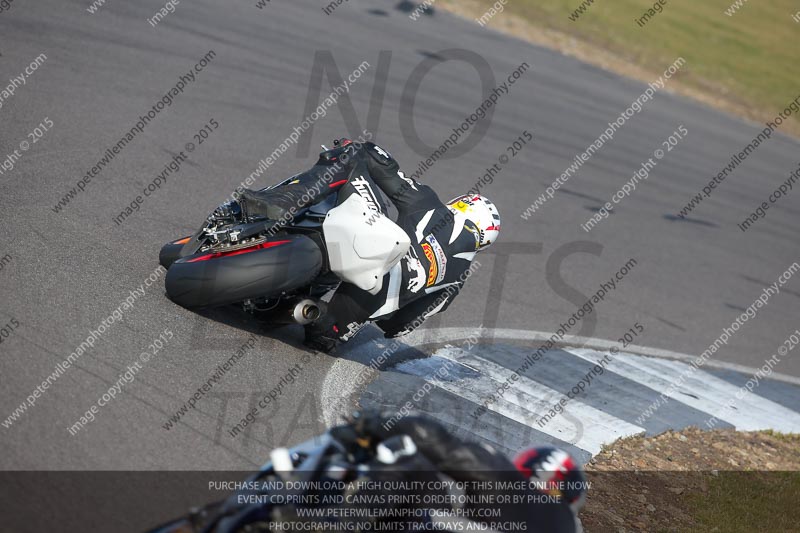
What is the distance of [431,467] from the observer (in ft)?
12.9

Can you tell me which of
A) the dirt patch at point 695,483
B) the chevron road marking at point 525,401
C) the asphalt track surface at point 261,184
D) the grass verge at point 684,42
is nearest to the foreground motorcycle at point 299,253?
the asphalt track surface at point 261,184

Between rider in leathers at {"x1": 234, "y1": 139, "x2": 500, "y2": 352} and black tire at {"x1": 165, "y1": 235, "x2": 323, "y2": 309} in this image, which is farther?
rider in leathers at {"x1": 234, "y1": 139, "x2": 500, "y2": 352}

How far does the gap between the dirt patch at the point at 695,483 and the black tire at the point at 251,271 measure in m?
2.43

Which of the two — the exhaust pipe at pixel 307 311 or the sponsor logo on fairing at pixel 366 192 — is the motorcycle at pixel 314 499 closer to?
the exhaust pipe at pixel 307 311

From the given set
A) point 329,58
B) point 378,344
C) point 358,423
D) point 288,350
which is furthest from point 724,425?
point 329,58

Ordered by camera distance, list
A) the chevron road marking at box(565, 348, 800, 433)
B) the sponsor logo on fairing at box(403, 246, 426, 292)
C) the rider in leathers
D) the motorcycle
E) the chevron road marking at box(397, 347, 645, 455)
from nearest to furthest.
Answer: the motorcycle → the rider in leathers → the sponsor logo on fairing at box(403, 246, 426, 292) → the chevron road marking at box(397, 347, 645, 455) → the chevron road marking at box(565, 348, 800, 433)

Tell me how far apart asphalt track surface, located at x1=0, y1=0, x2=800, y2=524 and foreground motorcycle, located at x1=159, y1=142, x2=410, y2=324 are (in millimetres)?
361

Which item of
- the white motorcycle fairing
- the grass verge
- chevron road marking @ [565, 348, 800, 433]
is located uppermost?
the white motorcycle fairing

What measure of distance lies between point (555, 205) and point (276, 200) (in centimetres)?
674

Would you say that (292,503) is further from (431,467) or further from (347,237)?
(347,237)

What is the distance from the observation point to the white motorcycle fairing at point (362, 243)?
5.80 meters

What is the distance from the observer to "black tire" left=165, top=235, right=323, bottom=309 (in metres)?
5.79

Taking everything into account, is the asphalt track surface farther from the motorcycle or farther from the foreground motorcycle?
the motorcycle

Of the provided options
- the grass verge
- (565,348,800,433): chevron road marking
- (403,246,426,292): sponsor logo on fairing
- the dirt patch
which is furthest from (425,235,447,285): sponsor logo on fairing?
the grass verge
